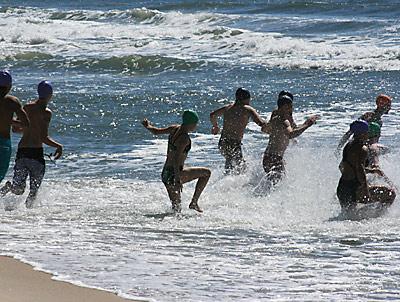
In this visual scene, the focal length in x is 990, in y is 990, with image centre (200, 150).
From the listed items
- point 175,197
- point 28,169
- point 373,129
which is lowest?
point 175,197

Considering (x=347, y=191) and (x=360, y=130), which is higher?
(x=360, y=130)

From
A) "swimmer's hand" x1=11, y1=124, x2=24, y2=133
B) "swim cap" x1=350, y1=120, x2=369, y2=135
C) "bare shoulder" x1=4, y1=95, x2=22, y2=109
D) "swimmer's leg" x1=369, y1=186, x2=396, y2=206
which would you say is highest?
"bare shoulder" x1=4, y1=95, x2=22, y2=109

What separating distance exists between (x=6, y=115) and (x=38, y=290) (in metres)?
3.20

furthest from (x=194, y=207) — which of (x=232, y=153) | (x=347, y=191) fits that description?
(x=232, y=153)

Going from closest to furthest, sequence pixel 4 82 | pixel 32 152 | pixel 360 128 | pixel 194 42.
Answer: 1. pixel 4 82
2. pixel 360 128
3. pixel 32 152
4. pixel 194 42

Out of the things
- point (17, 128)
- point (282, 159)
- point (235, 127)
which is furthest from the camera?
point (235, 127)

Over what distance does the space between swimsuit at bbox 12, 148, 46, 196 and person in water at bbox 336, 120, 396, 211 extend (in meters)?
3.14

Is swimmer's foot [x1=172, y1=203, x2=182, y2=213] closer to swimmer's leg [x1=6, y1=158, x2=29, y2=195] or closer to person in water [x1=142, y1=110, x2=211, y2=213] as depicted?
person in water [x1=142, y1=110, x2=211, y2=213]

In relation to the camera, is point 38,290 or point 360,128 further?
point 360,128

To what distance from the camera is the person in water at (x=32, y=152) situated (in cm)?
1035

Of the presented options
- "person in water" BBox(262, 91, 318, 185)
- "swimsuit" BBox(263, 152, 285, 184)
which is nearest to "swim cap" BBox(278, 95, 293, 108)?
"person in water" BBox(262, 91, 318, 185)

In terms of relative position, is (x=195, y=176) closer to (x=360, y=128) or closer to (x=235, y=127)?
(x=360, y=128)

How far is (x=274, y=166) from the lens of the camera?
38.4 feet

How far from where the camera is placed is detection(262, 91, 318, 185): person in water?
11567 millimetres
